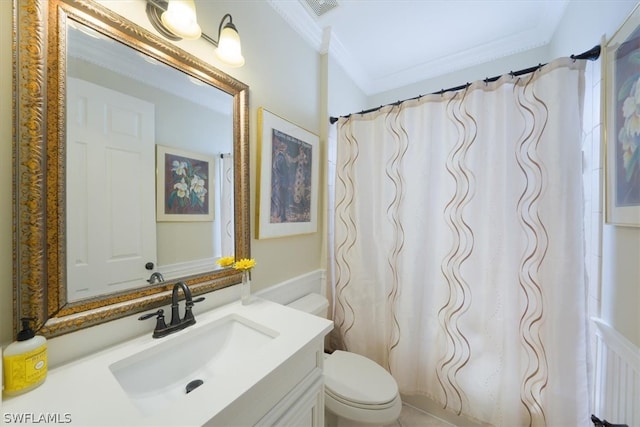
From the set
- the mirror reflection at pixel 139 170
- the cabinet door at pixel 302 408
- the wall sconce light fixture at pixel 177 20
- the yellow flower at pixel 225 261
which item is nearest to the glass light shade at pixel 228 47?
the wall sconce light fixture at pixel 177 20

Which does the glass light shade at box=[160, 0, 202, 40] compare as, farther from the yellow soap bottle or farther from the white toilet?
the white toilet

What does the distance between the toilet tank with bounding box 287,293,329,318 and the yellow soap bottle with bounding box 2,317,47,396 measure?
0.96 meters

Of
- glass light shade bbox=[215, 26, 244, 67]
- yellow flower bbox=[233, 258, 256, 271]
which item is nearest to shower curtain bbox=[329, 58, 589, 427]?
yellow flower bbox=[233, 258, 256, 271]

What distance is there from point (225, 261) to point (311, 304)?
0.62m

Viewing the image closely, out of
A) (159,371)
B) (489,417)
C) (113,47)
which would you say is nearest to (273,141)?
(113,47)

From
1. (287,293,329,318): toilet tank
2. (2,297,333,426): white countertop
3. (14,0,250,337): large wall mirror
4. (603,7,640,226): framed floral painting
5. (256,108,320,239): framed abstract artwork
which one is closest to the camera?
(2,297,333,426): white countertop

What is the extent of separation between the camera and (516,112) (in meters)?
1.13

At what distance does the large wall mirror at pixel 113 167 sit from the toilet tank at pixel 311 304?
1.51ft

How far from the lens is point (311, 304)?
1391 millimetres

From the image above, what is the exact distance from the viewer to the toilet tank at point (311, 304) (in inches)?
52.5

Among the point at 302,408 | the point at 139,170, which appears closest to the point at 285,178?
the point at 139,170

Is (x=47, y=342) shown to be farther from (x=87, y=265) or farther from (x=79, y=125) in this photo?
(x=79, y=125)

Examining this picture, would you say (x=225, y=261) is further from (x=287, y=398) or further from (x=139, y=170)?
(x=287, y=398)

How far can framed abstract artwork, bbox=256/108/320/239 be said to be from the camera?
1.21m
